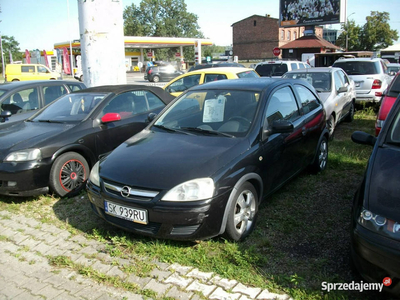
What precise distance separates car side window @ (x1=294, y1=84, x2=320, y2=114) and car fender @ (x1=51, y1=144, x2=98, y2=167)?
3.24m

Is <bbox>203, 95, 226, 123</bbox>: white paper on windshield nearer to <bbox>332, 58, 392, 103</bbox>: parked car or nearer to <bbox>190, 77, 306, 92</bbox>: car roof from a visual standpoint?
<bbox>190, 77, 306, 92</bbox>: car roof

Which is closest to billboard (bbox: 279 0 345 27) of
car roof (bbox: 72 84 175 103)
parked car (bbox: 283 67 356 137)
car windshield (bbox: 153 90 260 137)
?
parked car (bbox: 283 67 356 137)

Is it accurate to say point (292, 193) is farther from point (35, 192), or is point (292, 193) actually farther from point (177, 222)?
point (35, 192)

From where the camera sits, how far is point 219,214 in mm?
3371

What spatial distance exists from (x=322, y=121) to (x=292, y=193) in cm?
151

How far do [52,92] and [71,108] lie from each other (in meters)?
2.17

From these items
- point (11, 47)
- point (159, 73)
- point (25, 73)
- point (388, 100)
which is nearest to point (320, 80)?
point (388, 100)

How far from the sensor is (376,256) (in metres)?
2.53

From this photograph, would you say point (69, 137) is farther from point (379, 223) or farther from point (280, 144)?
point (379, 223)

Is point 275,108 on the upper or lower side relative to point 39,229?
upper

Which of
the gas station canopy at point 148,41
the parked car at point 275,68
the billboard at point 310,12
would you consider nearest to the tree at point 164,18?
the gas station canopy at point 148,41

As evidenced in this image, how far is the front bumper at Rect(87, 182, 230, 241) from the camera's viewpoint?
10.7 ft

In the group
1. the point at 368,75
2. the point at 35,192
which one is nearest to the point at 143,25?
Answer: the point at 368,75

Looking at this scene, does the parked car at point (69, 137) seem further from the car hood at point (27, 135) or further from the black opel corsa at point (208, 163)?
the black opel corsa at point (208, 163)
